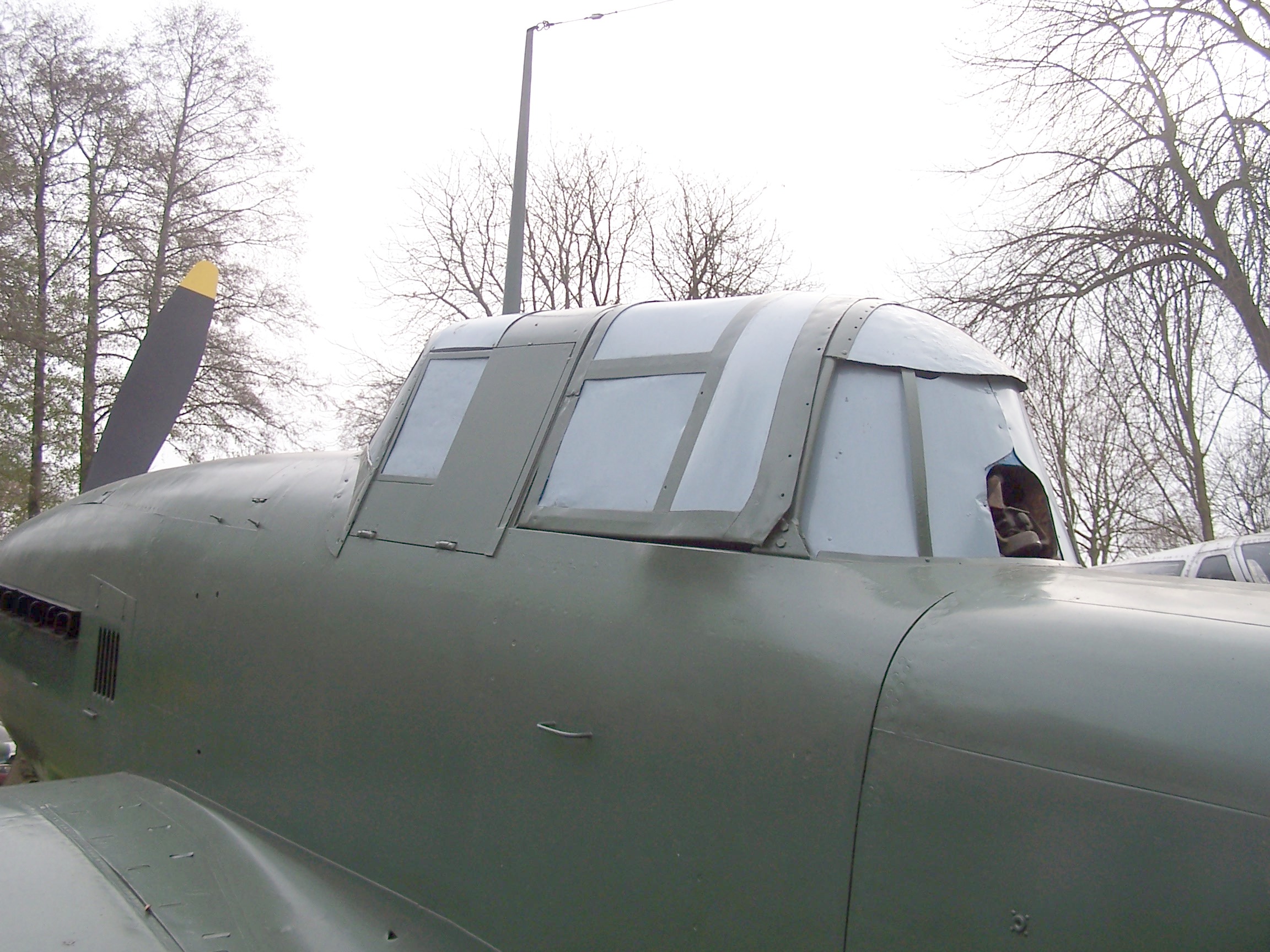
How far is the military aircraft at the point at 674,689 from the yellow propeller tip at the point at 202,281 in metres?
2.83

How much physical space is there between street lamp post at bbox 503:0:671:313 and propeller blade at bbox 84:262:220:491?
5202 millimetres

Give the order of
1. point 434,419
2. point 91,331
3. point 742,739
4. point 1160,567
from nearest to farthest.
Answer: point 742,739 → point 434,419 → point 1160,567 → point 91,331

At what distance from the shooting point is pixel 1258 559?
11.2 m

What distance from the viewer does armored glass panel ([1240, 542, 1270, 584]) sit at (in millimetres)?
11078

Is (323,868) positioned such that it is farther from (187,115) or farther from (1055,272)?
(187,115)

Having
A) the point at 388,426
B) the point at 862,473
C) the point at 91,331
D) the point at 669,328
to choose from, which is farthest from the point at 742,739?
the point at 91,331

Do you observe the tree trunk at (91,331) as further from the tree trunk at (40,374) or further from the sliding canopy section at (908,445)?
the sliding canopy section at (908,445)

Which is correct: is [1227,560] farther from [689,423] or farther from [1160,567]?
[689,423]

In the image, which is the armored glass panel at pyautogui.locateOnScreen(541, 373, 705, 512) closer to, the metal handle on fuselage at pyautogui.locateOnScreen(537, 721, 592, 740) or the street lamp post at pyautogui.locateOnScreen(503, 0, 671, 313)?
the metal handle on fuselage at pyautogui.locateOnScreen(537, 721, 592, 740)

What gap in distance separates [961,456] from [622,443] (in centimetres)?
104

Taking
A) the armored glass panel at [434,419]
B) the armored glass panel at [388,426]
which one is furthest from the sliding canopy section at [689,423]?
the armored glass panel at [388,426]

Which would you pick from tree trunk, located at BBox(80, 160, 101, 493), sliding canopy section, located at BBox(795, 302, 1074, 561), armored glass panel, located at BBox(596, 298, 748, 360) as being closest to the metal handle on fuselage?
sliding canopy section, located at BBox(795, 302, 1074, 561)

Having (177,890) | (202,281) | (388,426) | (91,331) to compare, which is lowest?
(177,890)

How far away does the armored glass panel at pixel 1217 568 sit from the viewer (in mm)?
11477
